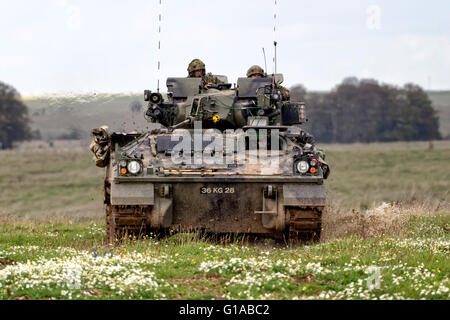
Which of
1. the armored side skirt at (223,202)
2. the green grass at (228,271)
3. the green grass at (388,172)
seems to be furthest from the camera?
the green grass at (388,172)

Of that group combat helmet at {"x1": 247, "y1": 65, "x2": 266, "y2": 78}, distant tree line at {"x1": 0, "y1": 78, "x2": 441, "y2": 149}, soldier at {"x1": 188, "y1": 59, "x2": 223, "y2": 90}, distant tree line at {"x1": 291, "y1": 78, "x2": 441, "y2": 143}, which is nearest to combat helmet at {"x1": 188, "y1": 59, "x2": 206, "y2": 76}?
soldier at {"x1": 188, "y1": 59, "x2": 223, "y2": 90}

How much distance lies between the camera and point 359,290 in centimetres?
1066

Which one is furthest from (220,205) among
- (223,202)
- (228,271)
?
(228,271)

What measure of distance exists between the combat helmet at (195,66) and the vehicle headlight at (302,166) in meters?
4.85

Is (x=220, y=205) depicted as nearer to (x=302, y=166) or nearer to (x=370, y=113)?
(x=302, y=166)

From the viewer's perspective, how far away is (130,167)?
51.0ft

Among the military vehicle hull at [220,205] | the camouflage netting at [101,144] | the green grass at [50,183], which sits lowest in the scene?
the green grass at [50,183]

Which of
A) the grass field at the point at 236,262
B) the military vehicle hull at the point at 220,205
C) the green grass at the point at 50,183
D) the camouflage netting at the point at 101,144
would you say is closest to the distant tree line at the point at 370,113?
the green grass at the point at 50,183

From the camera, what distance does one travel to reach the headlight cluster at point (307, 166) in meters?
15.6

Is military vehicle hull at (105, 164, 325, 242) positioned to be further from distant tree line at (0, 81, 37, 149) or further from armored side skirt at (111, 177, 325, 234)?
distant tree line at (0, 81, 37, 149)

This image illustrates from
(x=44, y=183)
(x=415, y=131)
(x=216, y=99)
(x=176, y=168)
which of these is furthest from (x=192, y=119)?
(x=415, y=131)

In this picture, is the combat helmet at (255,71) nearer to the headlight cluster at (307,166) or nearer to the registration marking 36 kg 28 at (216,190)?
the headlight cluster at (307,166)
